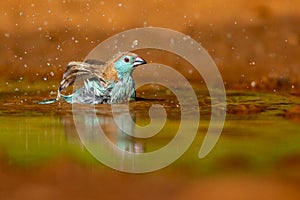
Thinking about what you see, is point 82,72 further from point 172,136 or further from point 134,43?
point 134,43

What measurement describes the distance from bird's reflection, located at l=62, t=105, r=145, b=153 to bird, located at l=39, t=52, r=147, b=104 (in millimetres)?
128

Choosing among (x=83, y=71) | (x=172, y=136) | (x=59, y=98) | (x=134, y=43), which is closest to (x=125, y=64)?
(x=83, y=71)

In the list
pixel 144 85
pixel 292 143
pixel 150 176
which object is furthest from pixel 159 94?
pixel 150 176

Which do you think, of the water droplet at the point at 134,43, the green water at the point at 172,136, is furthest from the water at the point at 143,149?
the water droplet at the point at 134,43

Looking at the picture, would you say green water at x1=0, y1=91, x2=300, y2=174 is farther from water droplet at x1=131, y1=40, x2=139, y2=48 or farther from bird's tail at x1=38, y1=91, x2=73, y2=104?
water droplet at x1=131, y1=40, x2=139, y2=48

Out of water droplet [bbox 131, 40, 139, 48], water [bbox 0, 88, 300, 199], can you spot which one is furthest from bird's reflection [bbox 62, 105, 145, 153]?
water droplet [bbox 131, 40, 139, 48]

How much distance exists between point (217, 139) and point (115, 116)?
958 millimetres

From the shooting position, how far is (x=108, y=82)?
19.0ft

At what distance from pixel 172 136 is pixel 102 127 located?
1.61 feet

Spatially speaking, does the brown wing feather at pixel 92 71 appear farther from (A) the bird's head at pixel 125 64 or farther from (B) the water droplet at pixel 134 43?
(B) the water droplet at pixel 134 43

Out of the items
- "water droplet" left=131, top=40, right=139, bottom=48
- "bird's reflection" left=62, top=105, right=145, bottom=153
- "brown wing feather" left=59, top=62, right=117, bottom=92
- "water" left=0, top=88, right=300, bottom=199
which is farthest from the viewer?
"water droplet" left=131, top=40, right=139, bottom=48

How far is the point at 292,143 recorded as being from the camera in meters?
4.48

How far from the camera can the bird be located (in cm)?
575

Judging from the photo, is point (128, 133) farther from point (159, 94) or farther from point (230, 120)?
point (159, 94)
